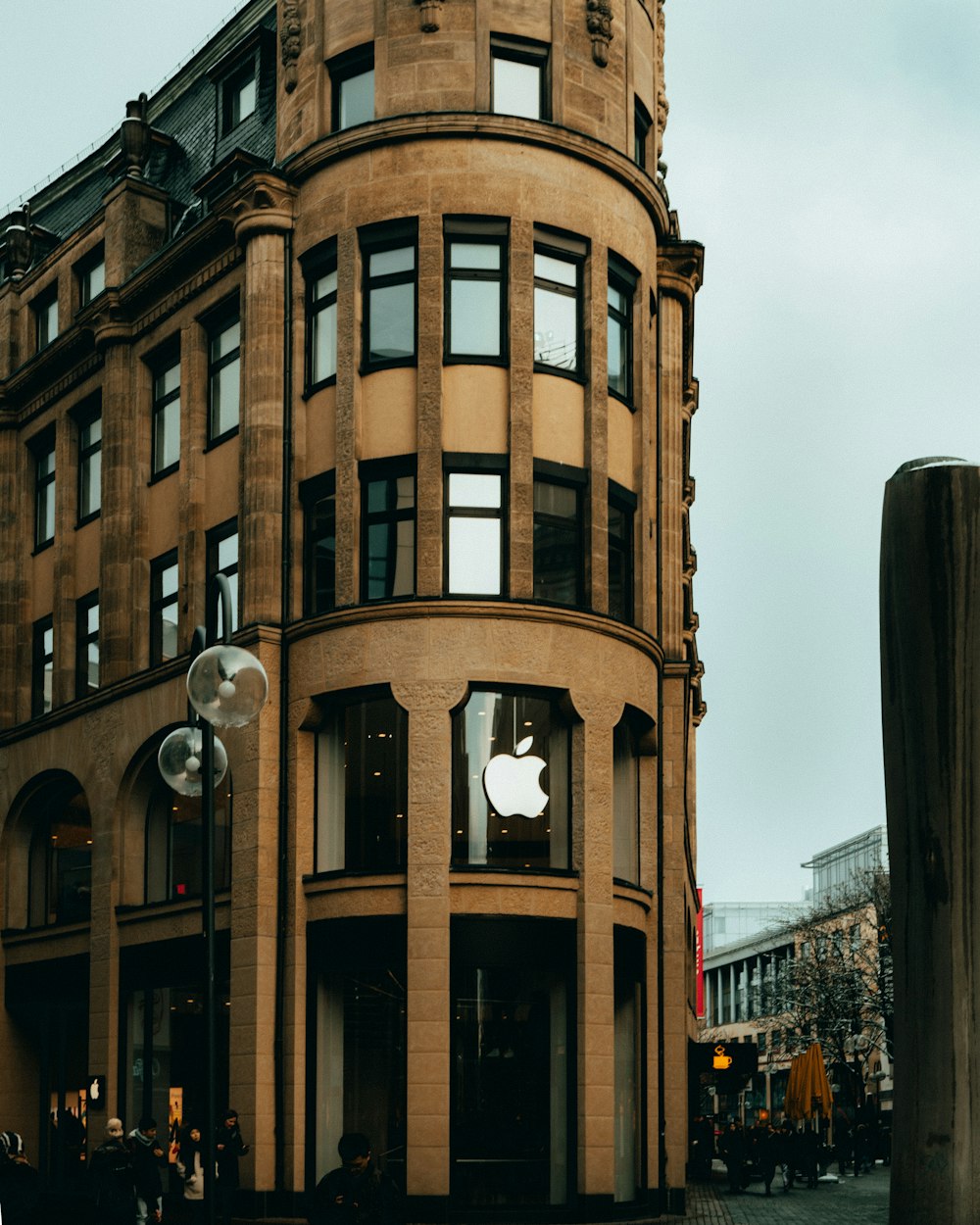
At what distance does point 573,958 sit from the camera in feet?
103

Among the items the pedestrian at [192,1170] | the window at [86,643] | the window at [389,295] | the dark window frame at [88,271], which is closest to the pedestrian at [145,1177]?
the pedestrian at [192,1170]


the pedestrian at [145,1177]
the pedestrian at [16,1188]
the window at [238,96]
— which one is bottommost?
the pedestrian at [145,1177]

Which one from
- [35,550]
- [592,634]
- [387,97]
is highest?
[387,97]

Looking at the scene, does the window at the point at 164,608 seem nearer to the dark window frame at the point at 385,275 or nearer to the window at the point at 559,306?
the dark window frame at the point at 385,275

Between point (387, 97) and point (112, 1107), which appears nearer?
point (387, 97)

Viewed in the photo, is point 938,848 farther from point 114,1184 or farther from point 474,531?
point 474,531

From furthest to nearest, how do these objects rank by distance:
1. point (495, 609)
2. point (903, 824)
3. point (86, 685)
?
point (86, 685), point (495, 609), point (903, 824)

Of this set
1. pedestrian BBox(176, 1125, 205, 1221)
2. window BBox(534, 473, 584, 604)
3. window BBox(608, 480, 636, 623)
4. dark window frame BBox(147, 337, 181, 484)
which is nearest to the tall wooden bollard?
pedestrian BBox(176, 1125, 205, 1221)

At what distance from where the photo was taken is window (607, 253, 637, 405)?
34.5 metres

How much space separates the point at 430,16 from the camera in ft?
110

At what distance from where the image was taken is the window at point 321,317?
33938 mm

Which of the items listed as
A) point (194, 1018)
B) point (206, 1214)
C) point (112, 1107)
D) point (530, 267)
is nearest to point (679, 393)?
point (530, 267)

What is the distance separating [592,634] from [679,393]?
796 cm

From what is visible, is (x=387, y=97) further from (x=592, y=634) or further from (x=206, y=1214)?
(x=206, y=1214)
